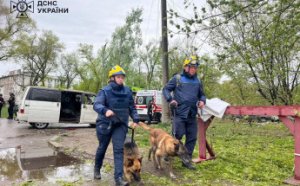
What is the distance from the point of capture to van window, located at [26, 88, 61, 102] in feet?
52.2

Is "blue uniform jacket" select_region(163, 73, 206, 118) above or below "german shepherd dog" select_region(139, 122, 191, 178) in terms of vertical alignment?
above

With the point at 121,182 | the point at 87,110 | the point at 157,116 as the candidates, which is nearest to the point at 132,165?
the point at 121,182

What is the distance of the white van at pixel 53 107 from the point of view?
1580 cm

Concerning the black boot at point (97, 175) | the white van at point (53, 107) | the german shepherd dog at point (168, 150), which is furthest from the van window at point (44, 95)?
the black boot at point (97, 175)

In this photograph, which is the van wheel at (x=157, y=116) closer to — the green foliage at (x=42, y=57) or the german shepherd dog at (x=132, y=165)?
the german shepherd dog at (x=132, y=165)

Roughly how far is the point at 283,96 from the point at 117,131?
1180cm

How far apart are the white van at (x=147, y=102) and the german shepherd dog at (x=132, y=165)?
16.3 meters

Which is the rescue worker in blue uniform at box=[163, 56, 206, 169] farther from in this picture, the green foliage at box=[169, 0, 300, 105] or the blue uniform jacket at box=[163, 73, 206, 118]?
the green foliage at box=[169, 0, 300, 105]

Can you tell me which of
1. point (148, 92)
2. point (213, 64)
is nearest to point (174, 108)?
point (213, 64)

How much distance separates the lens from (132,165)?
5.29 meters

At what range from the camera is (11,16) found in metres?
40.2

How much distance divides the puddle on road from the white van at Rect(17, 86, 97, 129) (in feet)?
23.7

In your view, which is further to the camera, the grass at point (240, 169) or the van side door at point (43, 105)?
the van side door at point (43, 105)

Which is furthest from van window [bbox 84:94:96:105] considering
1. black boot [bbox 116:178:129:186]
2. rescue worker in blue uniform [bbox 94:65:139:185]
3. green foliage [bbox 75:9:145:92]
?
green foliage [bbox 75:9:145:92]
